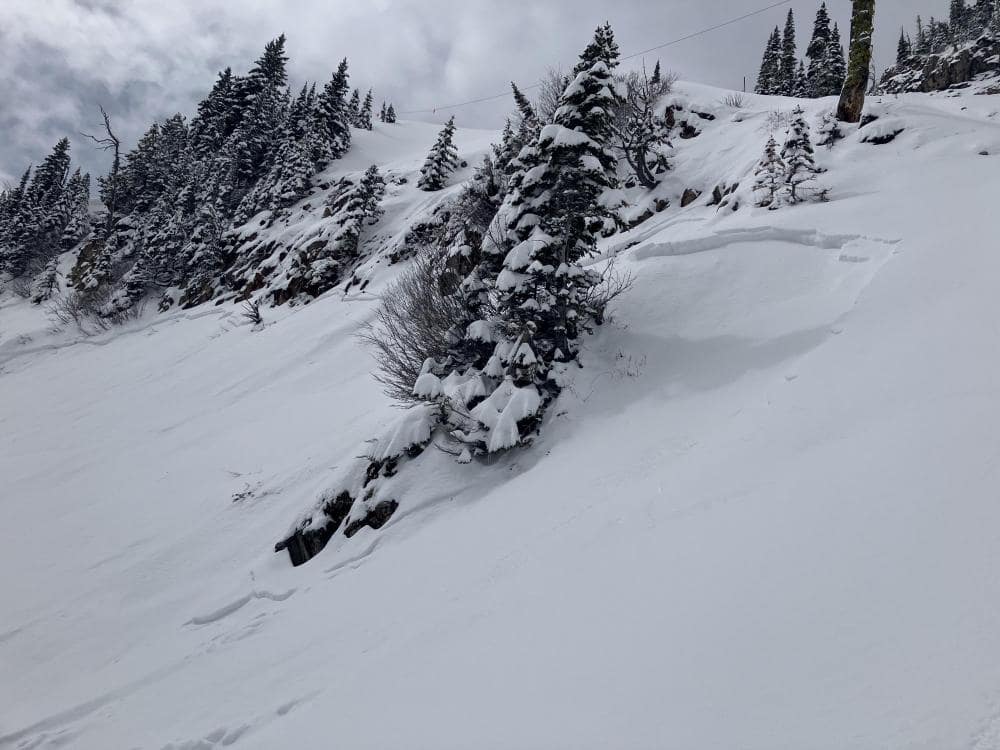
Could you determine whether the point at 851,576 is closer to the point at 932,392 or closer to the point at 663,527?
the point at 663,527

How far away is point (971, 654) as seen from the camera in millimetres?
1923

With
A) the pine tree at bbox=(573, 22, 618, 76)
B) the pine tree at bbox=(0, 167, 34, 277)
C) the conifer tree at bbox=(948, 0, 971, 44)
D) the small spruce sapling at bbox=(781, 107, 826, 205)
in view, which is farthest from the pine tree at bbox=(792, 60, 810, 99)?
the pine tree at bbox=(0, 167, 34, 277)

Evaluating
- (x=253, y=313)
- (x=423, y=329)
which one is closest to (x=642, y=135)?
(x=423, y=329)

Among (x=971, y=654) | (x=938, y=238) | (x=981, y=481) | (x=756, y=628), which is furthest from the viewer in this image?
(x=938, y=238)

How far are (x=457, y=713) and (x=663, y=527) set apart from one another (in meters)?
2.06

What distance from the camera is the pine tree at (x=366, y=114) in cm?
5742

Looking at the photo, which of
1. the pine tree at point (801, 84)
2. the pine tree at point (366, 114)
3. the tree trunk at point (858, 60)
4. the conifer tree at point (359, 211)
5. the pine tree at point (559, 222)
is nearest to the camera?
the pine tree at point (559, 222)

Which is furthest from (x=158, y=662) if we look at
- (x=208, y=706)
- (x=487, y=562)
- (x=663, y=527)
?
(x=663, y=527)

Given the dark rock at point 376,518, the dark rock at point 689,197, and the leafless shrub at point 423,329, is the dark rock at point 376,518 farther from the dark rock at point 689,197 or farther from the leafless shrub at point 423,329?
the dark rock at point 689,197

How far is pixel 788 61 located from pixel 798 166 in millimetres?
47965

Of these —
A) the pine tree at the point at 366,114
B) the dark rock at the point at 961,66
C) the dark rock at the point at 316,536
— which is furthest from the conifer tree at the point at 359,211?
the pine tree at the point at 366,114

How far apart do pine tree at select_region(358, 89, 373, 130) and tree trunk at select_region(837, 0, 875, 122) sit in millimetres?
54765

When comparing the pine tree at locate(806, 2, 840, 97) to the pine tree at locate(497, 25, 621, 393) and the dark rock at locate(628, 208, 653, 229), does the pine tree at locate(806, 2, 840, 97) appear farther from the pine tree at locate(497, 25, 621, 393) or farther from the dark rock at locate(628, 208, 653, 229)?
the pine tree at locate(497, 25, 621, 393)

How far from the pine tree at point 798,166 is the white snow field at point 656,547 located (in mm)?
609
